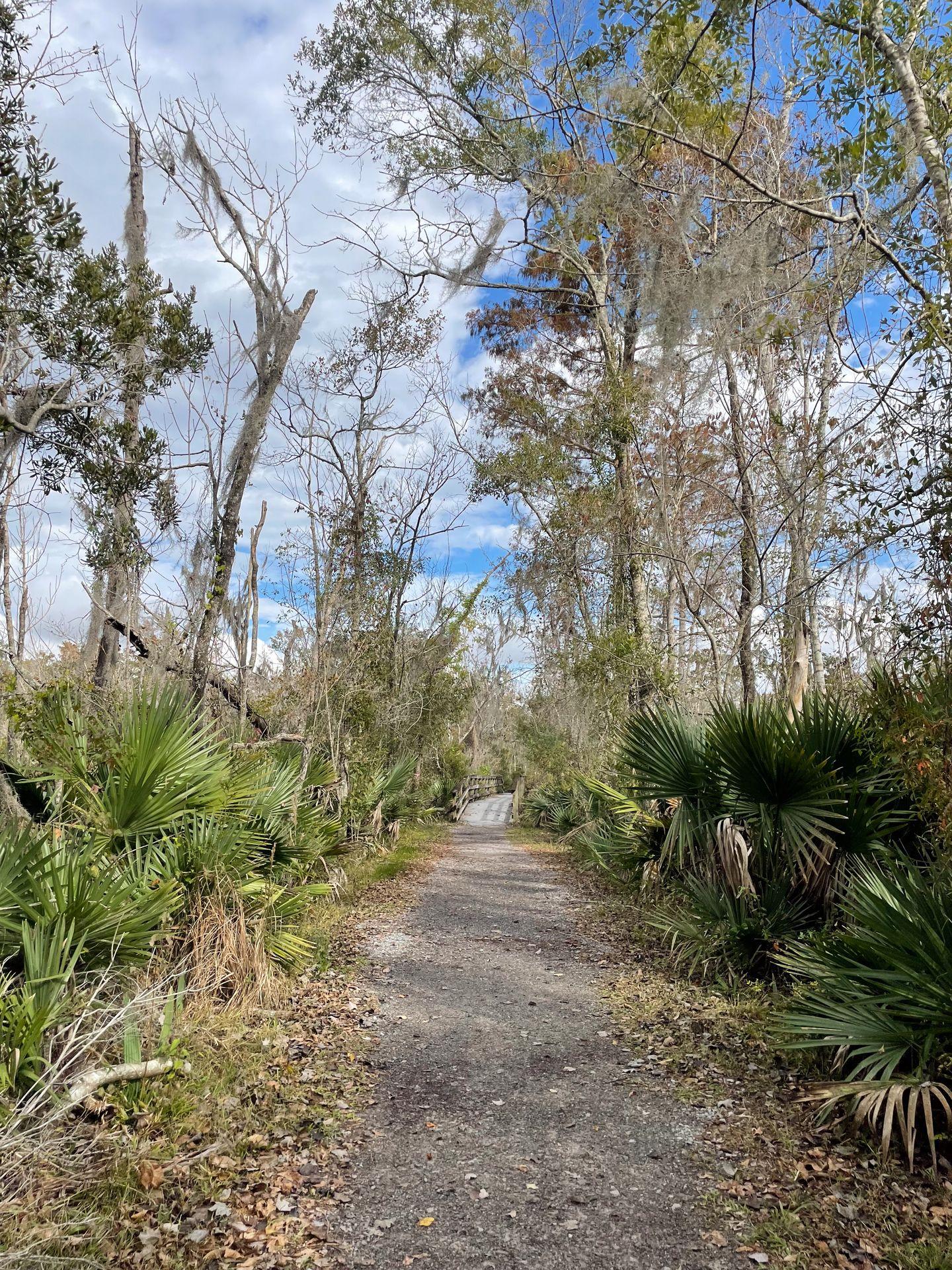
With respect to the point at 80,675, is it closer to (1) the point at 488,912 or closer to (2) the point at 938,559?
(1) the point at 488,912

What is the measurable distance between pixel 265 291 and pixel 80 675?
17.6 ft

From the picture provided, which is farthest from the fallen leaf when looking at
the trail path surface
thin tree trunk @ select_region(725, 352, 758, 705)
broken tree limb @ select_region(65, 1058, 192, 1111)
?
thin tree trunk @ select_region(725, 352, 758, 705)

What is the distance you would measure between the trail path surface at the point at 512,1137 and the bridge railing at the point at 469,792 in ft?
60.9

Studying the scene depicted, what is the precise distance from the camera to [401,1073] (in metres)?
4.44

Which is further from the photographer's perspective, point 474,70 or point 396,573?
point 396,573

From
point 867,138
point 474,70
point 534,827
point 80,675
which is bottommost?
point 534,827

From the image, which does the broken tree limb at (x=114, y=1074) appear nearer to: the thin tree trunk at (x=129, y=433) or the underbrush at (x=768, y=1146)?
the underbrush at (x=768, y=1146)

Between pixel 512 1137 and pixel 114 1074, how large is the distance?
1885 mm

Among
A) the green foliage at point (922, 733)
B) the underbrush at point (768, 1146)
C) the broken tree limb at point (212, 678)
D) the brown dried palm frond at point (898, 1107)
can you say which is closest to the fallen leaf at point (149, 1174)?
the underbrush at point (768, 1146)

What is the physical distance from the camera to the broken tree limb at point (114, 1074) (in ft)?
9.91

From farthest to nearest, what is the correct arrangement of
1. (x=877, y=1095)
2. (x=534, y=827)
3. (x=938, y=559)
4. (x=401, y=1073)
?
(x=534, y=827) < (x=401, y=1073) < (x=938, y=559) < (x=877, y=1095)

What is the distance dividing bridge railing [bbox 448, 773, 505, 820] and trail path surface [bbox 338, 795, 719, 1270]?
18.6 m

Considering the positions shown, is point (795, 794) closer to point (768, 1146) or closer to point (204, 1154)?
point (768, 1146)

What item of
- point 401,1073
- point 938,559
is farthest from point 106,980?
A: point 938,559
